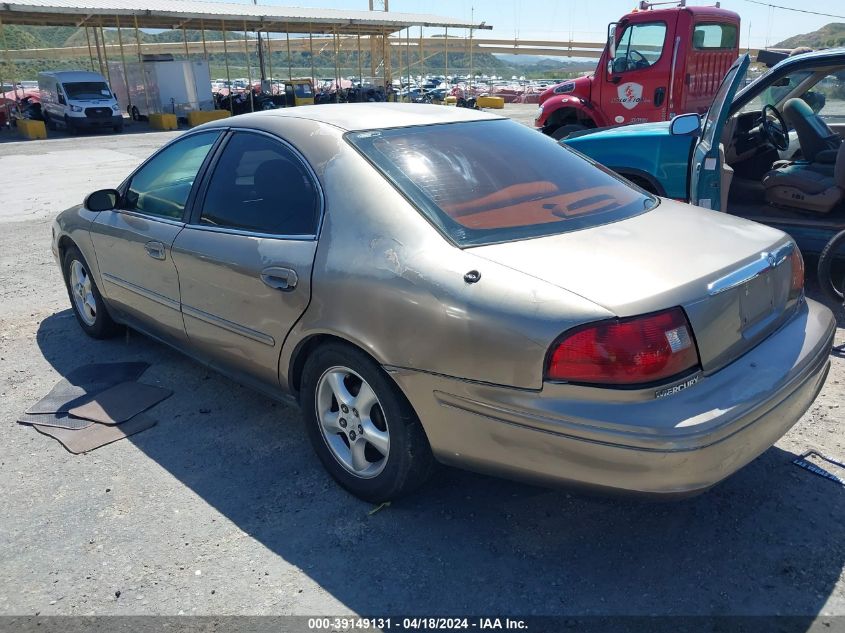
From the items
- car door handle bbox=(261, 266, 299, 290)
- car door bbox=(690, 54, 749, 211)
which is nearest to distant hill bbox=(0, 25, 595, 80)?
car door bbox=(690, 54, 749, 211)

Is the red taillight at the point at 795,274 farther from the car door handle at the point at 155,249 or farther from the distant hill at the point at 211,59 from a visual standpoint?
the distant hill at the point at 211,59

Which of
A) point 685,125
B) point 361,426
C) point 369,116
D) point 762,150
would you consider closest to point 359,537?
point 361,426

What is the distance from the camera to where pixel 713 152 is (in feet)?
16.5

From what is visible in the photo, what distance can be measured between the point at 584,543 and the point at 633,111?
904cm

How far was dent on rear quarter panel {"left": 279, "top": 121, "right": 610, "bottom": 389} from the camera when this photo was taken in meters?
2.27

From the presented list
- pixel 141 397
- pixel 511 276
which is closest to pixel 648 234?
pixel 511 276

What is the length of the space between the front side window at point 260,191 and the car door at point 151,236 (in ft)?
0.75

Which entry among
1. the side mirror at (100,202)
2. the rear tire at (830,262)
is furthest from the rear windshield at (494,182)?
the rear tire at (830,262)

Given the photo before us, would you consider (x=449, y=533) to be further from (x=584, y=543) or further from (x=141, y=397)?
(x=141, y=397)

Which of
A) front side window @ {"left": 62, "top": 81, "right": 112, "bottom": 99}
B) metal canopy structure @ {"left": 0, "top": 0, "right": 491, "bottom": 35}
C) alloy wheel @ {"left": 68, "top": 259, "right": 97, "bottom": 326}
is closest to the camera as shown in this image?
alloy wheel @ {"left": 68, "top": 259, "right": 97, "bottom": 326}

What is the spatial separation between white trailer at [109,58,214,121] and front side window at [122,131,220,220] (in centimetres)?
2532

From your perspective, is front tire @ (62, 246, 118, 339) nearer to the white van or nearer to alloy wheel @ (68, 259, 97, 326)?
alloy wheel @ (68, 259, 97, 326)

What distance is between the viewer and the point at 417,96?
37219mm

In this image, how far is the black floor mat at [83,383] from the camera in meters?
4.00
